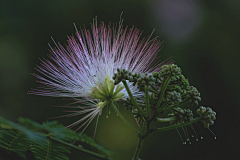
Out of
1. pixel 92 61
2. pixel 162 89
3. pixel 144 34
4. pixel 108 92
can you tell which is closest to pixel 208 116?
pixel 162 89

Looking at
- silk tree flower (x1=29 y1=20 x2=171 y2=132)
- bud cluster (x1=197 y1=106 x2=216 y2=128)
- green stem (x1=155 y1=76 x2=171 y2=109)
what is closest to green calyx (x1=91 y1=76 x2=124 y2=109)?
silk tree flower (x1=29 y1=20 x2=171 y2=132)

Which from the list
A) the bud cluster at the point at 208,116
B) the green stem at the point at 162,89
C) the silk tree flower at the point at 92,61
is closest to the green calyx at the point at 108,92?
the silk tree flower at the point at 92,61

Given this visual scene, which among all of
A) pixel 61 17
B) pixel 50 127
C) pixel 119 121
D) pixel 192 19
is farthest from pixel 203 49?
pixel 50 127

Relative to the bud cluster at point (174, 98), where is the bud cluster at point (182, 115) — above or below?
below

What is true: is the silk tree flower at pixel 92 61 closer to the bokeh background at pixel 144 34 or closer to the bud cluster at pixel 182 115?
the bud cluster at pixel 182 115

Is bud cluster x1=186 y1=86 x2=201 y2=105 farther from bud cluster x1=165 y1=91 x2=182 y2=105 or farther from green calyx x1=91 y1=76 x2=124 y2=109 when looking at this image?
green calyx x1=91 y1=76 x2=124 y2=109

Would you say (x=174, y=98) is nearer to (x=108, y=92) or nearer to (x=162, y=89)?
(x=162, y=89)
